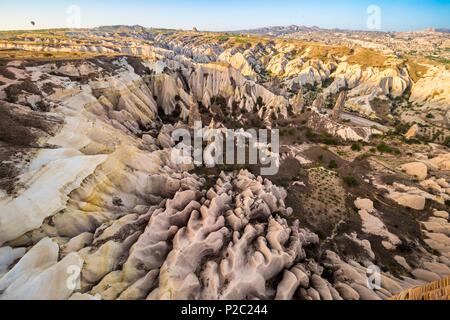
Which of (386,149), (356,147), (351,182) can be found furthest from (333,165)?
(386,149)

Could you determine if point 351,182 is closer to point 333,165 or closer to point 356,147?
point 333,165

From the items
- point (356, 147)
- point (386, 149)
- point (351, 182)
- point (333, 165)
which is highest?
point (356, 147)

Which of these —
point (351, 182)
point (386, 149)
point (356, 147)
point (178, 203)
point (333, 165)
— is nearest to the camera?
point (178, 203)

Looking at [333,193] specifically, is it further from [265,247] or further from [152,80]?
[152,80]

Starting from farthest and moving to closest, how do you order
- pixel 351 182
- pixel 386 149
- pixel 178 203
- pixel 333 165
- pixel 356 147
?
pixel 356 147
pixel 386 149
pixel 333 165
pixel 351 182
pixel 178 203

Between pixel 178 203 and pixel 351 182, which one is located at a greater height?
pixel 178 203

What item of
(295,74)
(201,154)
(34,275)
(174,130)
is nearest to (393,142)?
(201,154)

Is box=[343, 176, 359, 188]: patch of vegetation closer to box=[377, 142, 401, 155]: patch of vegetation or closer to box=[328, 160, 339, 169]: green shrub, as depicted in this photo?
box=[328, 160, 339, 169]: green shrub

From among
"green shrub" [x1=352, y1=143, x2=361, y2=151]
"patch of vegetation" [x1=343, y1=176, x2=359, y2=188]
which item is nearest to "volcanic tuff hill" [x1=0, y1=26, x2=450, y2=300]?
"green shrub" [x1=352, y1=143, x2=361, y2=151]

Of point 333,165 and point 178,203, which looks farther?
point 333,165
